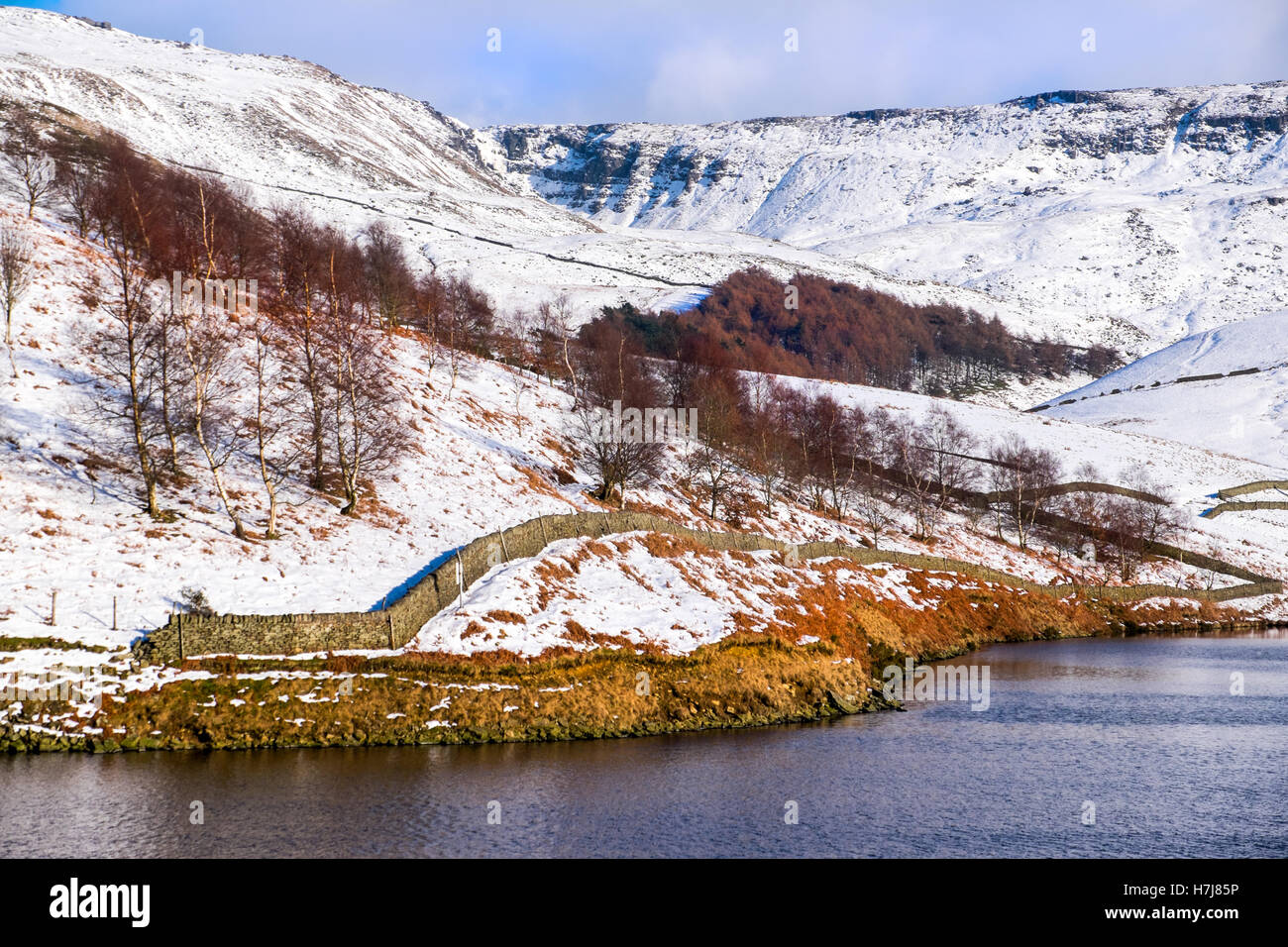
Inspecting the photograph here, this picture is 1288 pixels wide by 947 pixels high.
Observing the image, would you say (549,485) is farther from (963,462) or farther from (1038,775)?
(963,462)

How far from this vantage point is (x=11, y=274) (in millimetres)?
52344

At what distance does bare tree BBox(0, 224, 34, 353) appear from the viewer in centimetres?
5156

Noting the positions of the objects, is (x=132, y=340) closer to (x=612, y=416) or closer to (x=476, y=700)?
(x=476, y=700)

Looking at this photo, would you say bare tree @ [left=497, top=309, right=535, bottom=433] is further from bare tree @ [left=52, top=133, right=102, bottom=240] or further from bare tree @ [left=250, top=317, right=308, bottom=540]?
bare tree @ [left=52, top=133, right=102, bottom=240]

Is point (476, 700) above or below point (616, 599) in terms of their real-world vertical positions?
below

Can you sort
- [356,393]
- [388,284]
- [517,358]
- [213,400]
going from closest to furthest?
[213,400] < [356,393] < [388,284] < [517,358]

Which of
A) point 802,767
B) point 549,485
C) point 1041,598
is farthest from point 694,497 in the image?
point 802,767

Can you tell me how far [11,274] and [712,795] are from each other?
4751 cm

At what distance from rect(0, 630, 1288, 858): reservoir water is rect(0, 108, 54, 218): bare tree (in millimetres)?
64874

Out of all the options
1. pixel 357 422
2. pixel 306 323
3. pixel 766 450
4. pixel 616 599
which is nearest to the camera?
pixel 616 599

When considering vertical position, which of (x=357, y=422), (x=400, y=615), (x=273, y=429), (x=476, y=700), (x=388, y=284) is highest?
(x=388, y=284)

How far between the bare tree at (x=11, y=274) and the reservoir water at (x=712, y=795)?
32.5 metres

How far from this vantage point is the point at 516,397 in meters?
86.6

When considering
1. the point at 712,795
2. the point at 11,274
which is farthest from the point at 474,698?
the point at 11,274
